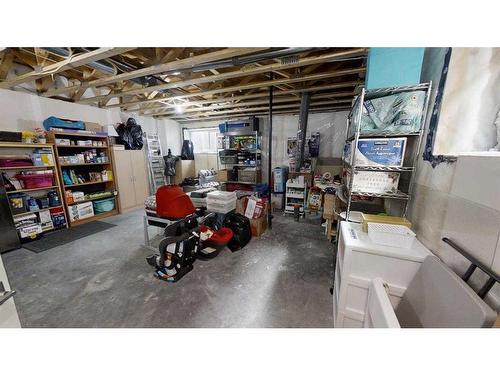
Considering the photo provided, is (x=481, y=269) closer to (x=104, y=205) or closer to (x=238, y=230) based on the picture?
(x=238, y=230)

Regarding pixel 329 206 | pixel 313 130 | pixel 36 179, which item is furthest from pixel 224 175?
pixel 36 179

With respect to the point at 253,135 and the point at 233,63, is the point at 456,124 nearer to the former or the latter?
the point at 233,63

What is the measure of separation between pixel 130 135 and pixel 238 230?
3.95 meters

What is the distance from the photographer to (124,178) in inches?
174

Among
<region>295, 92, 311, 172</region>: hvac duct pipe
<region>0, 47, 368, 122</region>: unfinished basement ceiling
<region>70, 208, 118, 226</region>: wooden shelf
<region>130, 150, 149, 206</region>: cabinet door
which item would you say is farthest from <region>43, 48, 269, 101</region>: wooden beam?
<region>70, 208, 118, 226</region>: wooden shelf

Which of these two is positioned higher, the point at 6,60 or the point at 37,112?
the point at 6,60

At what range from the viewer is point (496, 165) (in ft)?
2.74

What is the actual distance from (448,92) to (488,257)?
104 centimetres

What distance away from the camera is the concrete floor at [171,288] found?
1.61 meters

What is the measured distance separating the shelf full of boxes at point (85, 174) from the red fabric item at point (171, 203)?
A: 2519 mm

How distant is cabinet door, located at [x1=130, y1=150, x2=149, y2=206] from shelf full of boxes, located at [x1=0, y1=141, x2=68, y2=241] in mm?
1438

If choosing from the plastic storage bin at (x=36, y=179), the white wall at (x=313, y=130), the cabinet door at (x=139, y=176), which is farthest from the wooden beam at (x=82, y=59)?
the white wall at (x=313, y=130)

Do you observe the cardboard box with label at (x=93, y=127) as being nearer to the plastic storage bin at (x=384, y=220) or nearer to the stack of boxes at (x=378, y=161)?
the stack of boxes at (x=378, y=161)
